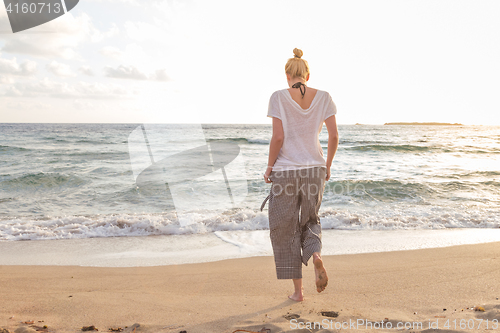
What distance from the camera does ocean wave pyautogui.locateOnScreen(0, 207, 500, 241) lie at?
4938 millimetres

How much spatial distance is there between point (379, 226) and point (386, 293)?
2.85 metres

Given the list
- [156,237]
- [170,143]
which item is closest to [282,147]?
[156,237]

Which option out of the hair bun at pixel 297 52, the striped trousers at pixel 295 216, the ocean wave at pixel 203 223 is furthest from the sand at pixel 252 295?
the hair bun at pixel 297 52

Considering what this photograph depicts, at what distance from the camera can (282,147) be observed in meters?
2.38

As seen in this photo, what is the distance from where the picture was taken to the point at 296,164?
2.35 metres

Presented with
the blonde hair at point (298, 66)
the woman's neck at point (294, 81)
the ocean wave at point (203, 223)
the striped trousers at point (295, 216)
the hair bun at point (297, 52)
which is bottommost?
the ocean wave at point (203, 223)

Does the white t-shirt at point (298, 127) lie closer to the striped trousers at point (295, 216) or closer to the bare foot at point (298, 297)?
the striped trousers at point (295, 216)

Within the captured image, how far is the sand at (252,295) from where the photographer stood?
2.13 metres

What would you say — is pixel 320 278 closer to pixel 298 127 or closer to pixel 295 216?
pixel 295 216

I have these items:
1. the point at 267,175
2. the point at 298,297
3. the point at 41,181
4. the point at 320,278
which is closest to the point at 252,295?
the point at 298,297

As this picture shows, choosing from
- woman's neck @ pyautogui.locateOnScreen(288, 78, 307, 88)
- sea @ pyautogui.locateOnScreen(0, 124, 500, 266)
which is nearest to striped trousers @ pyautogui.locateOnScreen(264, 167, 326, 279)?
woman's neck @ pyautogui.locateOnScreen(288, 78, 307, 88)

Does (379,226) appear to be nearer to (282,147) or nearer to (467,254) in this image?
(467,254)

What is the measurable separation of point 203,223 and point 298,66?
11.8 ft

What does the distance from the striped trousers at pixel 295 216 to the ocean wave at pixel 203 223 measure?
2850mm
